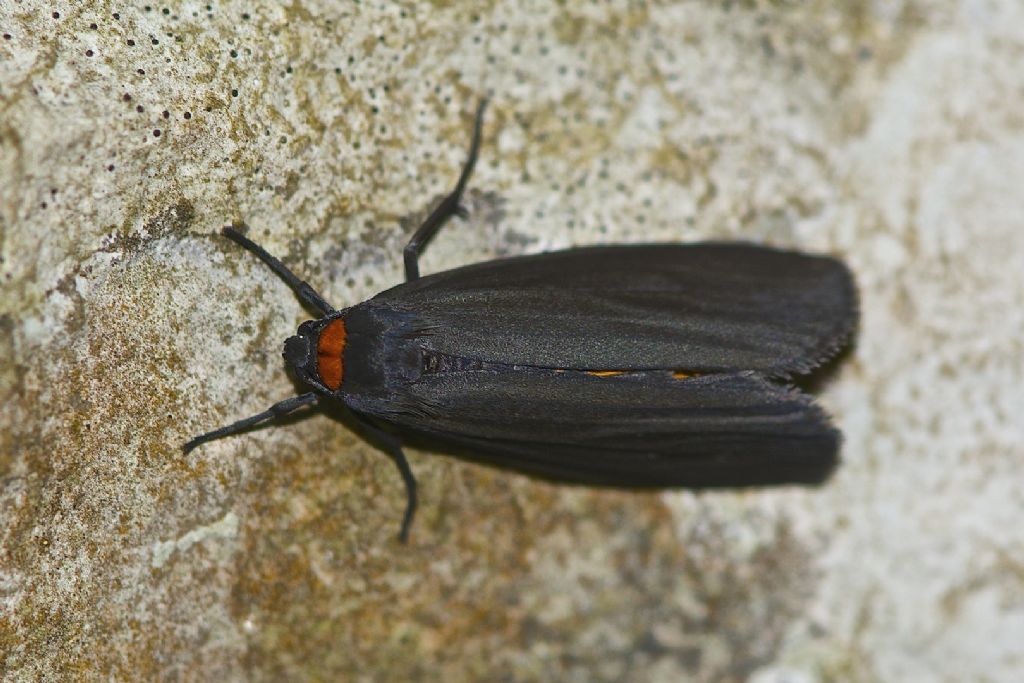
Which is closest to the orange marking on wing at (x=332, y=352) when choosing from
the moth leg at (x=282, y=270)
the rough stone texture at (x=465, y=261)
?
the moth leg at (x=282, y=270)

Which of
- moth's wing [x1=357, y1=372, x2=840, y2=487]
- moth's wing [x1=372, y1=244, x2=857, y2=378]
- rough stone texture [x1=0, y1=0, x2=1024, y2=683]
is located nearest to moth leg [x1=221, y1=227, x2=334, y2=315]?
rough stone texture [x1=0, y1=0, x2=1024, y2=683]

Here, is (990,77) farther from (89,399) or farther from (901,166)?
(89,399)

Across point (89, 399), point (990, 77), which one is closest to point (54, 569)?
point (89, 399)

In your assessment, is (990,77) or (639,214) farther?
(990,77)

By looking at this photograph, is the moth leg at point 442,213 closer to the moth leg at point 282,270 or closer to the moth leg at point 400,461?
the moth leg at point 282,270

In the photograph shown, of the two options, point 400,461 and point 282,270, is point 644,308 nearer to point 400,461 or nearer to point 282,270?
point 400,461

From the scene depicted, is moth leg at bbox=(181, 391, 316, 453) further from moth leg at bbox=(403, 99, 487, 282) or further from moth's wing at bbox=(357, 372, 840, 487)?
moth leg at bbox=(403, 99, 487, 282)
